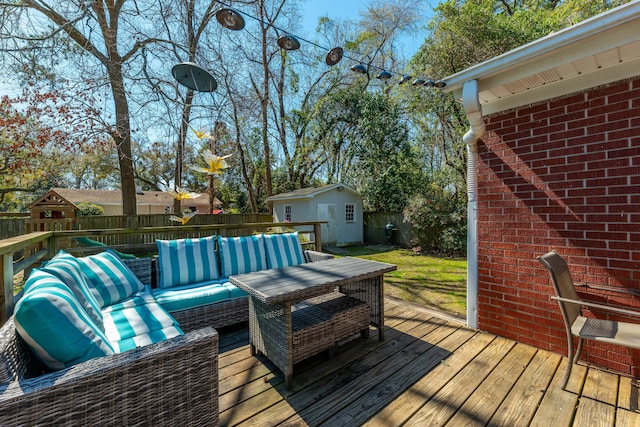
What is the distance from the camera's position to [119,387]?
125 centimetres

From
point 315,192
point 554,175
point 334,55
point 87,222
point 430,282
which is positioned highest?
point 334,55

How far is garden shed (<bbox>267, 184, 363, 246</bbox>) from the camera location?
1165 centimetres

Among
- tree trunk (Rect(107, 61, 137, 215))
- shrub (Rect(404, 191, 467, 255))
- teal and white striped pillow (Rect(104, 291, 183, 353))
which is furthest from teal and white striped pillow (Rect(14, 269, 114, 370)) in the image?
shrub (Rect(404, 191, 467, 255))

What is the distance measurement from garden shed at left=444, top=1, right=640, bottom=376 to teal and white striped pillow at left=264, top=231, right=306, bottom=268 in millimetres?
2160

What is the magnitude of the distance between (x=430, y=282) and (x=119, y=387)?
5.18 m

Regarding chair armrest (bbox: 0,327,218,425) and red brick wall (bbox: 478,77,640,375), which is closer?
chair armrest (bbox: 0,327,218,425)

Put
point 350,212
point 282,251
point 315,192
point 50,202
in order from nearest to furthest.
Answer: point 282,251 → point 50,202 → point 315,192 → point 350,212

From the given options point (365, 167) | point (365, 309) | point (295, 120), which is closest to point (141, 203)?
point (295, 120)

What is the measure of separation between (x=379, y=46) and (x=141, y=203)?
19.2m

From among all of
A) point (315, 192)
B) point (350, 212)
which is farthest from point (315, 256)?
point (350, 212)

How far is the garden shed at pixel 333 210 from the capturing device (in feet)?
38.2

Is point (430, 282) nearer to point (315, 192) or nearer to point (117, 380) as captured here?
point (117, 380)

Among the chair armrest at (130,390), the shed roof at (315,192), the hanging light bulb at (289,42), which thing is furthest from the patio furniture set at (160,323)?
the shed roof at (315,192)

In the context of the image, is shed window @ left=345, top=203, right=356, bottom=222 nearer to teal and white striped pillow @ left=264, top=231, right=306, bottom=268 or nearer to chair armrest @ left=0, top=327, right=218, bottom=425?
teal and white striped pillow @ left=264, top=231, right=306, bottom=268
